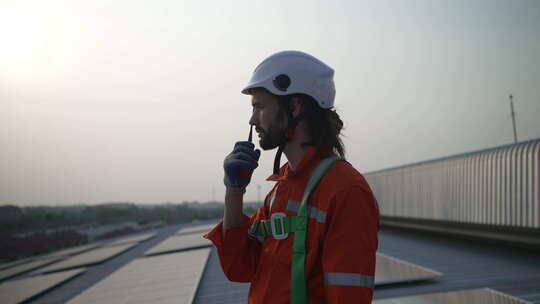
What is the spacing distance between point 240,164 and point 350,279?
99 centimetres

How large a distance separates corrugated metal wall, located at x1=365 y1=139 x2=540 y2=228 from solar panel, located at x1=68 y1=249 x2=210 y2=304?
7.50 meters

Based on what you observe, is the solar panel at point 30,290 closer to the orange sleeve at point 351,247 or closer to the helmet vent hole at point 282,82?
the helmet vent hole at point 282,82

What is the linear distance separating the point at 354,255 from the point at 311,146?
0.82 m

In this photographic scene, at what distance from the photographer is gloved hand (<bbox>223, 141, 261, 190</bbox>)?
2.42 metres

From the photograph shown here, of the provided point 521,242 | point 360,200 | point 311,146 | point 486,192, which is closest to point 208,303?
point 311,146

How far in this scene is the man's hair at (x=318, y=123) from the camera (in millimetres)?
2424

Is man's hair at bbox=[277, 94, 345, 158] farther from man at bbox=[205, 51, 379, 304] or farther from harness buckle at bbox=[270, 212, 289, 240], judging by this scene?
harness buckle at bbox=[270, 212, 289, 240]

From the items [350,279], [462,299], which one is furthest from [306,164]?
[462,299]

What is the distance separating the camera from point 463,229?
1155 cm

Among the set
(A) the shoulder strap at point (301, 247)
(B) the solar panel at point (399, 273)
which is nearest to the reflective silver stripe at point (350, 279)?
(A) the shoulder strap at point (301, 247)

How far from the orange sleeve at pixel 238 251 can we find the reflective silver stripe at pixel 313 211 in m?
0.59

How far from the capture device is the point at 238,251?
2.64 m

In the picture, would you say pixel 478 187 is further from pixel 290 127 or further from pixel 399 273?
pixel 290 127

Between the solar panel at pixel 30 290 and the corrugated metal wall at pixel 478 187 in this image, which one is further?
the corrugated metal wall at pixel 478 187
